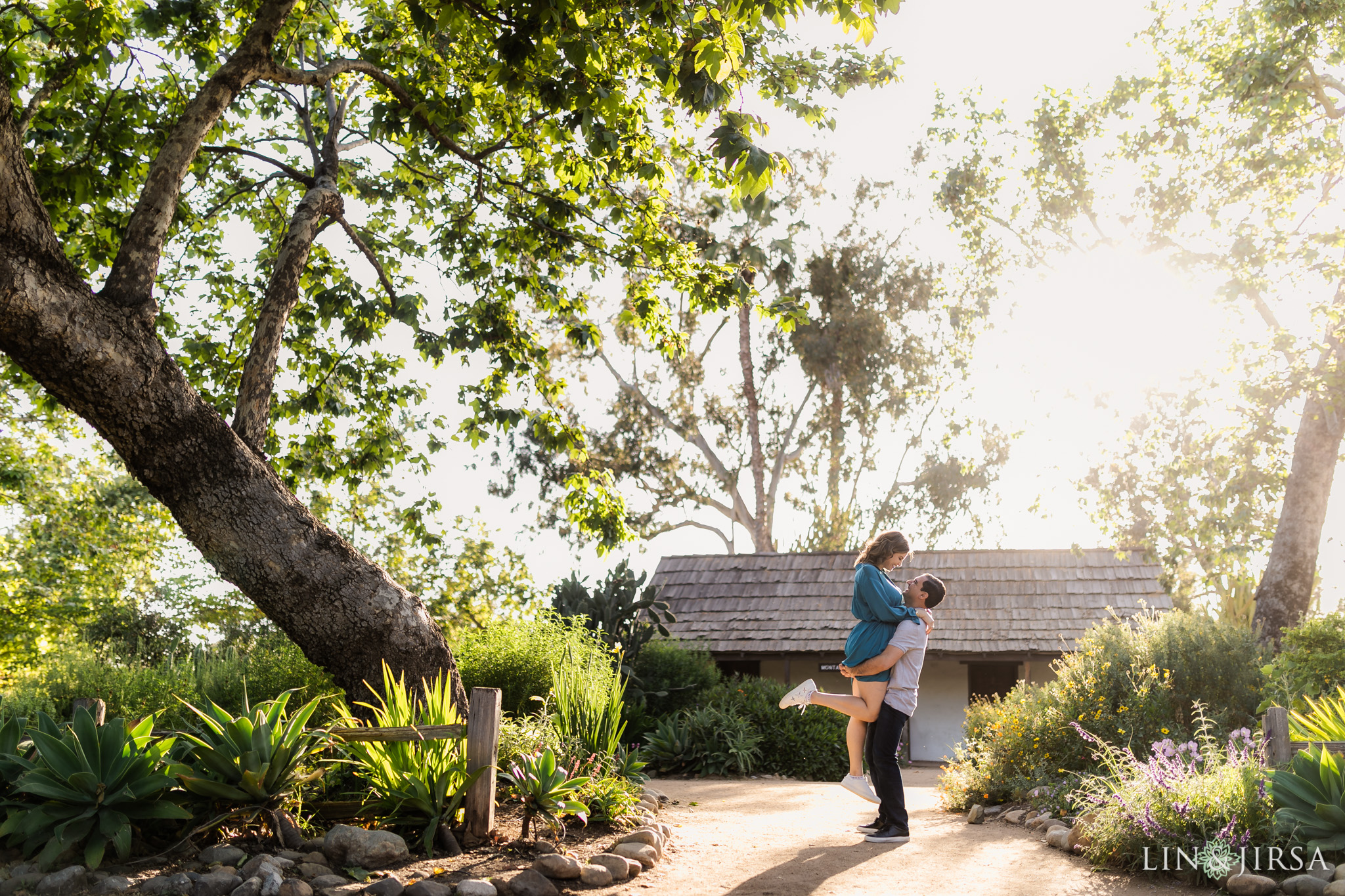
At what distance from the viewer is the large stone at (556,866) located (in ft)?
16.7

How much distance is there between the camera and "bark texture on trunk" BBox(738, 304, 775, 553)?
1077 inches

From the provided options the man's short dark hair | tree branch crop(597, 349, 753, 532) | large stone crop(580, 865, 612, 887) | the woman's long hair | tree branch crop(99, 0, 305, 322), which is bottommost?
large stone crop(580, 865, 612, 887)

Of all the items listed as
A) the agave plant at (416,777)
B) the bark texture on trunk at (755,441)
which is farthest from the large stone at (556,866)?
the bark texture on trunk at (755,441)

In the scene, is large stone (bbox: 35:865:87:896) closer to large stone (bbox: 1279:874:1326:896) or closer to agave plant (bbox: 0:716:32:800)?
agave plant (bbox: 0:716:32:800)

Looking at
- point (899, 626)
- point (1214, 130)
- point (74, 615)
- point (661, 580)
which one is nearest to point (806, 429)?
point (661, 580)

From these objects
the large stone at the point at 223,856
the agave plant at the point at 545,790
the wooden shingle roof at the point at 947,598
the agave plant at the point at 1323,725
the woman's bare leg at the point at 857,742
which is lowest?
the large stone at the point at 223,856

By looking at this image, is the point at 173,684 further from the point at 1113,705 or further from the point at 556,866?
the point at 1113,705

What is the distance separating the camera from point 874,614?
6383 millimetres

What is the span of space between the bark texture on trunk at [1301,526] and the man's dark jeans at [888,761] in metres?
10.8

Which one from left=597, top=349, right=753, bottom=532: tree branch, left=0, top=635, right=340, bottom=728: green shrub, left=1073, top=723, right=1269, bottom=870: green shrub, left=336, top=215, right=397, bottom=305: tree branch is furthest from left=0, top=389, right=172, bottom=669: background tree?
left=1073, top=723, right=1269, bottom=870: green shrub

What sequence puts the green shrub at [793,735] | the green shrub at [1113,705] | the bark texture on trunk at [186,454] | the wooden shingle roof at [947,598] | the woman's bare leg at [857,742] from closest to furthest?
the bark texture on trunk at [186,454], the woman's bare leg at [857,742], the green shrub at [1113,705], the green shrub at [793,735], the wooden shingle roof at [947,598]

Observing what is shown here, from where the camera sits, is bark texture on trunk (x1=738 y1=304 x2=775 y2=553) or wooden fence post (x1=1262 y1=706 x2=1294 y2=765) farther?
bark texture on trunk (x1=738 y1=304 x2=775 y2=553)

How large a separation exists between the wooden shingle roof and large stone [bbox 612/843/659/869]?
12243 millimetres

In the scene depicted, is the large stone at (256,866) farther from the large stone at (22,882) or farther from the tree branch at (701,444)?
the tree branch at (701,444)
